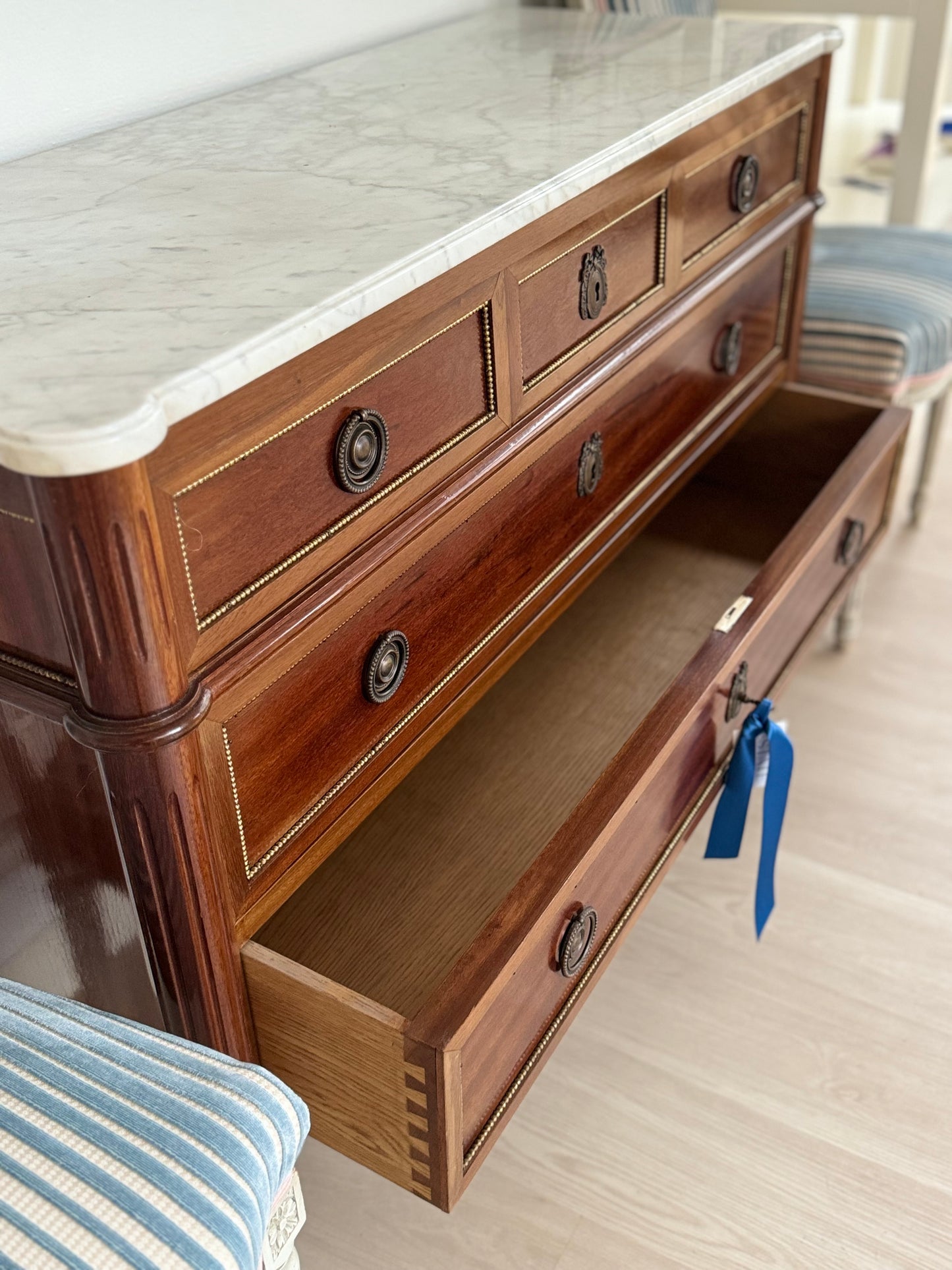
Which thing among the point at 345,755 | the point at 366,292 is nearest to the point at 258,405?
the point at 366,292

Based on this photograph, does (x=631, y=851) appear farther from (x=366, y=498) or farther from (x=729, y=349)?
(x=729, y=349)

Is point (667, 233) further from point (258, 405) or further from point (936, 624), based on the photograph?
point (936, 624)

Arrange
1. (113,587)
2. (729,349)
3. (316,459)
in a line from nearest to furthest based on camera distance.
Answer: (113,587) → (316,459) → (729,349)

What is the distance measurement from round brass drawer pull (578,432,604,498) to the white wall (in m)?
0.37

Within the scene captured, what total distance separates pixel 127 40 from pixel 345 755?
0.61 meters

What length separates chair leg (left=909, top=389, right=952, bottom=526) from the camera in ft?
5.43

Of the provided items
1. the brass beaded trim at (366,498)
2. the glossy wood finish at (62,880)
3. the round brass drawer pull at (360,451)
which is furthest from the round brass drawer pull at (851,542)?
the glossy wood finish at (62,880)

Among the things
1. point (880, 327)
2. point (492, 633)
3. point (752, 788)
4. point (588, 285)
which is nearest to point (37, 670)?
point (492, 633)

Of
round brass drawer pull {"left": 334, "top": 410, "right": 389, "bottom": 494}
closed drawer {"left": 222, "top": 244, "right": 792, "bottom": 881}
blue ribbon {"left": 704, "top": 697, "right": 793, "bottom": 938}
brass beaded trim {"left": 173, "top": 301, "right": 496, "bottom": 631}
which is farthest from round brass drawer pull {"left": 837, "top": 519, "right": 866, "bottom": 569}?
round brass drawer pull {"left": 334, "top": 410, "right": 389, "bottom": 494}

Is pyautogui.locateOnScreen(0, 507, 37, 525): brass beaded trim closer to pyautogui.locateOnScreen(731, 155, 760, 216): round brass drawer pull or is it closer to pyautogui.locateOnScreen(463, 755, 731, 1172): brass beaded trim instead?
pyautogui.locateOnScreen(463, 755, 731, 1172): brass beaded trim

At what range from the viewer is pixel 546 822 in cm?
94

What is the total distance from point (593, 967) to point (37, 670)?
0.44 m

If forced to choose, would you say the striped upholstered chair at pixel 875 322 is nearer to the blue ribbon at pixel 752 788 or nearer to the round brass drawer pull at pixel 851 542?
the round brass drawer pull at pixel 851 542

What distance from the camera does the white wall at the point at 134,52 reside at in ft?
2.89
